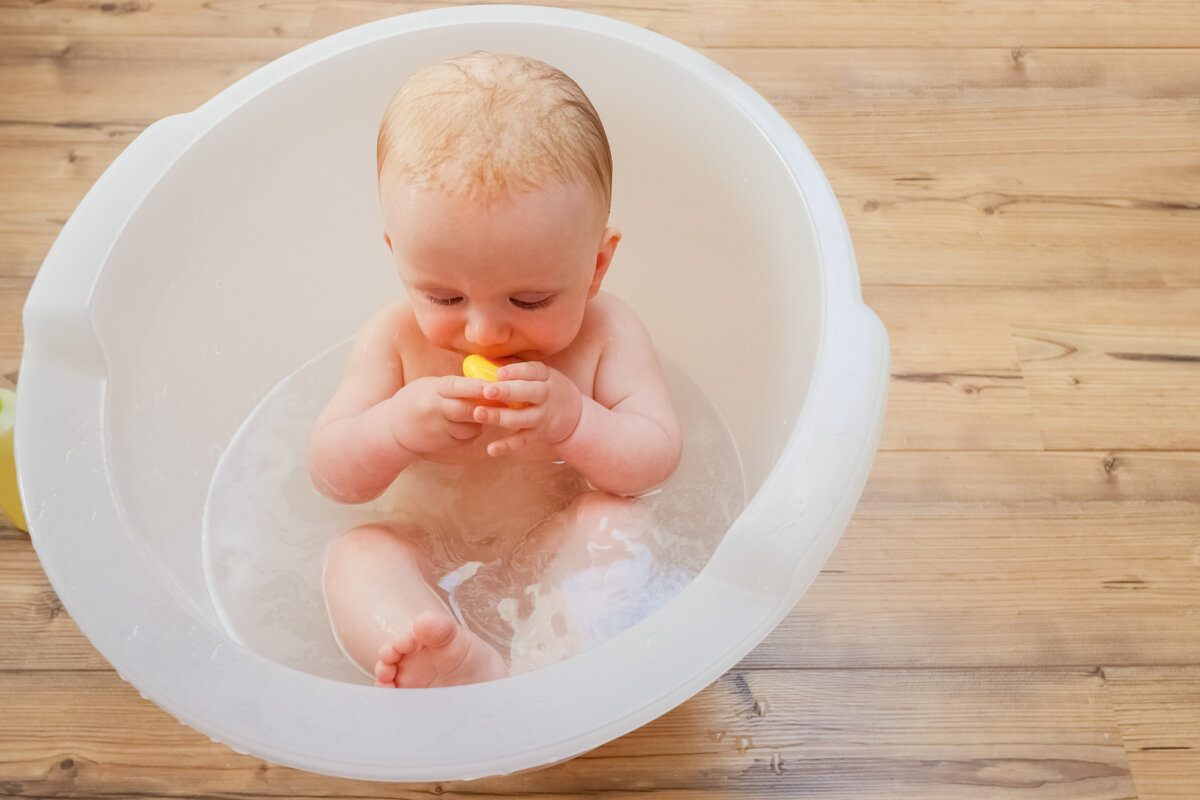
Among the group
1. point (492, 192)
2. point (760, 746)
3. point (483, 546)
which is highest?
point (492, 192)

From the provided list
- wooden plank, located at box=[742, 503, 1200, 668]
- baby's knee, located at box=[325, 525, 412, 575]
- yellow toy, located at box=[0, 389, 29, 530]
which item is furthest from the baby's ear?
yellow toy, located at box=[0, 389, 29, 530]

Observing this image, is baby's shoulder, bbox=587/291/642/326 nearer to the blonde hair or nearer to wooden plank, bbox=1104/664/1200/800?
the blonde hair

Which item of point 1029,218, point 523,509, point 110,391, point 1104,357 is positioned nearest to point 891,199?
point 1029,218

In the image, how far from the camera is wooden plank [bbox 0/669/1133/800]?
936 mm

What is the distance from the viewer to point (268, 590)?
984 mm

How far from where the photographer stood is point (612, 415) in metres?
0.92

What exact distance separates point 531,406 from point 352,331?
17.7 inches

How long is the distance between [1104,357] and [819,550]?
0.68 m

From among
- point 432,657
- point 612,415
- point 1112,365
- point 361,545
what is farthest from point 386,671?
point 1112,365

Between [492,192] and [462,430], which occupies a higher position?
[492,192]

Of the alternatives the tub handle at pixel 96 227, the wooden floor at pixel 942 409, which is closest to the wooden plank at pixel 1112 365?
the wooden floor at pixel 942 409

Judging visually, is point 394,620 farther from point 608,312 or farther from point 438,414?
point 608,312

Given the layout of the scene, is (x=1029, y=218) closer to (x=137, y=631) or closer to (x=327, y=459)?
(x=327, y=459)

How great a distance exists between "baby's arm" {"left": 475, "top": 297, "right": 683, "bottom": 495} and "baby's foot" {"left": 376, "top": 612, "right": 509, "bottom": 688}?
0.48 ft
